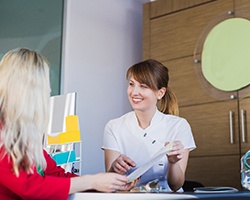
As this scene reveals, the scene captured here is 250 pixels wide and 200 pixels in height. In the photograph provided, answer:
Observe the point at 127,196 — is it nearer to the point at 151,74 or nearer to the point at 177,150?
the point at 177,150

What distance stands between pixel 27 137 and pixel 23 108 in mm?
81

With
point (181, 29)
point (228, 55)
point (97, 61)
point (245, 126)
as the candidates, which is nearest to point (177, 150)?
point (245, 126)

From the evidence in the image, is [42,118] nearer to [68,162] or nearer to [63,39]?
[68,162]

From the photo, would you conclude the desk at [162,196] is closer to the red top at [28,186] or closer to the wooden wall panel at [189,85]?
the red top at [28,186]

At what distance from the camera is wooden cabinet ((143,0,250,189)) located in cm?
319

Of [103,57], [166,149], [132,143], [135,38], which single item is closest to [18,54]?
[166,149]

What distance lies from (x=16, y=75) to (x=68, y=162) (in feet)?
4.13

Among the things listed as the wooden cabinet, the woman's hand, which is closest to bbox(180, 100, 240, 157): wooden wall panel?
the wooden cabinet

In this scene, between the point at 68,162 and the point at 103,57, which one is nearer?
the point at 68,162

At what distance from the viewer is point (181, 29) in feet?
11.8

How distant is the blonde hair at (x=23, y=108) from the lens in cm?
129

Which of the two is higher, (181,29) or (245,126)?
(181,29)

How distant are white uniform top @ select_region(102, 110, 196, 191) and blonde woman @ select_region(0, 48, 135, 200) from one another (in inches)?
30.6

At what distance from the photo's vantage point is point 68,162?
2535mm
